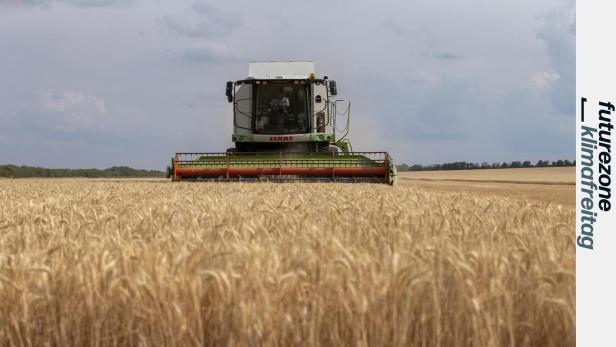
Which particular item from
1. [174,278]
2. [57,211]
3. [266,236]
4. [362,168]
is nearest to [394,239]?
[266,236]

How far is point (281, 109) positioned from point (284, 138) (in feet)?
2.70

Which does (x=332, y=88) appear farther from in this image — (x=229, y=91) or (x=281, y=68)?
(x=229, y=91)

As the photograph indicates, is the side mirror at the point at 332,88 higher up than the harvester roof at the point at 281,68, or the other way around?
the harvester roof at the point at 281,68

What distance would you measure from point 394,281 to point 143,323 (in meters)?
1.14

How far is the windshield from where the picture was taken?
752 inches

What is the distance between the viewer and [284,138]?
62.5 ft

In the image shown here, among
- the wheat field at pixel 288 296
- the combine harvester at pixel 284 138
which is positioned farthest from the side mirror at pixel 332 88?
the wheat field at pixel 288 296

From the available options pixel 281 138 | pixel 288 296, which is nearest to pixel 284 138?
pixel 281 138

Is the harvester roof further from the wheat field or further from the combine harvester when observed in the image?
the wheat field

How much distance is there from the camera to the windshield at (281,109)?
1909cm

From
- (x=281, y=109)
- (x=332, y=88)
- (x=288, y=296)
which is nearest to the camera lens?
(x=288, y=296)

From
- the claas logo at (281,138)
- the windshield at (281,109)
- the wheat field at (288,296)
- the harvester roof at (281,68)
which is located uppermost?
the harvester roof at (281,68)

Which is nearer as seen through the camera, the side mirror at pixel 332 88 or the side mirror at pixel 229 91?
the side mirror at pixel 332 88

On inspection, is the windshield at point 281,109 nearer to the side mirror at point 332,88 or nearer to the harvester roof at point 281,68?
the harvester roof at point 281,68
